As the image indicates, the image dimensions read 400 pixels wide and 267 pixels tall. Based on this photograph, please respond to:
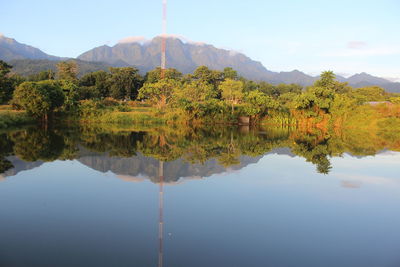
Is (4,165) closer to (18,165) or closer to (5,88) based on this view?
(18,165)

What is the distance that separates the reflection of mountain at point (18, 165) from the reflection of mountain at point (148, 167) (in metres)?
1.43

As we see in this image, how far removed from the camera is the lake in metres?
4.31

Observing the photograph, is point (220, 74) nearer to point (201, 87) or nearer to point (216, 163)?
point (201, 87)

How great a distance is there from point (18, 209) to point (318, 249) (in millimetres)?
5040

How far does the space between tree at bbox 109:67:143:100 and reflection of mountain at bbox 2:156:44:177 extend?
3967 cm

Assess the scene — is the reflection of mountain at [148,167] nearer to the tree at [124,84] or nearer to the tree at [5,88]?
the tree at [5,88]

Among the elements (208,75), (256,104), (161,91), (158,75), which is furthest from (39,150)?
(208,75)

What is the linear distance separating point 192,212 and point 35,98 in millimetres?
24439

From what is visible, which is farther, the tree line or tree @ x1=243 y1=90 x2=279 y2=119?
tree @ x1=243 y1=90 x2=279 y2=119

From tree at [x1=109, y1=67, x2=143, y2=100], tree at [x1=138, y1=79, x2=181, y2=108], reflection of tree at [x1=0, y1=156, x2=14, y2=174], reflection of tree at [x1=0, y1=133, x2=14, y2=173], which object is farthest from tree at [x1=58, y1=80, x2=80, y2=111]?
reflection of tree at [x1=0, y1=156, x2=14, y2=174]

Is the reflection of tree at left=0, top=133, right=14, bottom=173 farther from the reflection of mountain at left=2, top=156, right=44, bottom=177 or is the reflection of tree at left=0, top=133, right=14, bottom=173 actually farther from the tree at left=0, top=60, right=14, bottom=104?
the tree at left=0, top=60, right=14, bottom=104

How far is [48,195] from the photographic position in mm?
7016

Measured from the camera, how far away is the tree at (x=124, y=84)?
49.6 meters

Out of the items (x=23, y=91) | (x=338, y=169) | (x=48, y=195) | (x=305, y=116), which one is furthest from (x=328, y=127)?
(x=48, y=195)
